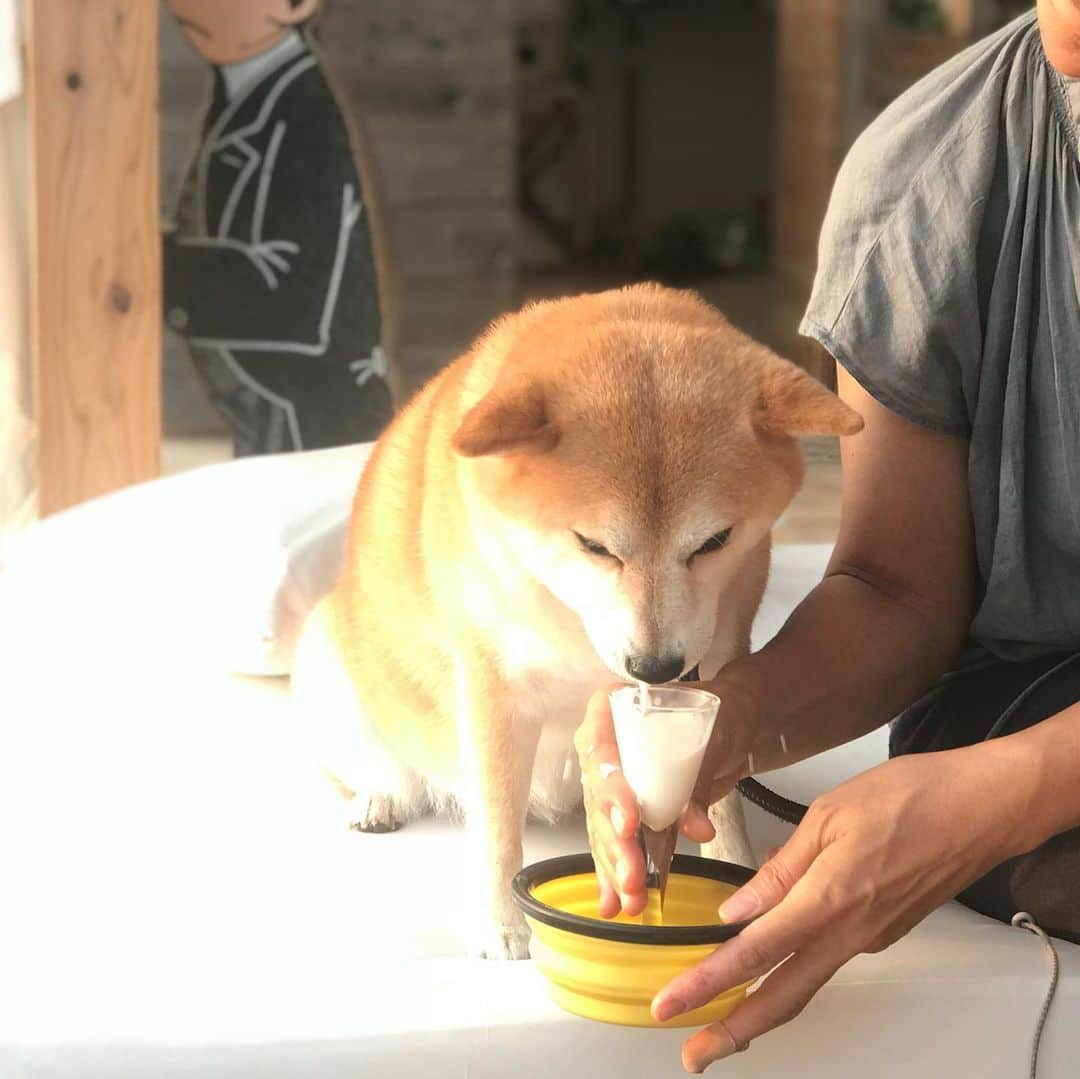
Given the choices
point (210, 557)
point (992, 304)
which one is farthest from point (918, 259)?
point (210, 557)

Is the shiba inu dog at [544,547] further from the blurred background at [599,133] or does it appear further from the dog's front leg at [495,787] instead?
the blurred background at [599,133]

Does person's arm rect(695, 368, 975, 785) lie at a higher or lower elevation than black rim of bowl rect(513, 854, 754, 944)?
higher

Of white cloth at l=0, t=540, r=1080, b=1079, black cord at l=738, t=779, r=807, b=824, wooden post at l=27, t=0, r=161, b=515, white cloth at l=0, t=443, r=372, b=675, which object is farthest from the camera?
wooden post at l=27, t=0, r=161, b=515

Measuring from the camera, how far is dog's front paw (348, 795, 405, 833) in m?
1.48

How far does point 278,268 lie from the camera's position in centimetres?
279

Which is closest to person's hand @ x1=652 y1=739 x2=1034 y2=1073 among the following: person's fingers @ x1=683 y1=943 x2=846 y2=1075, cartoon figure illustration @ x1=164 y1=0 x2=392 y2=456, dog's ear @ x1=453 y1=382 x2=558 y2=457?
person's fingers @ x1=683 y1=943 x2=846 y2=1075

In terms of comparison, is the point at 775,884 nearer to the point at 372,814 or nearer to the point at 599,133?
the point at 372,814

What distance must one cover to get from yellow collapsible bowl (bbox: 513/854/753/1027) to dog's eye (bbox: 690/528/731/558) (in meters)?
0.23

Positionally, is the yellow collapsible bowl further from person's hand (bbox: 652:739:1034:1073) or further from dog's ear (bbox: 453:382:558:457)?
dog's ear (bbox: 453:382:558:457)

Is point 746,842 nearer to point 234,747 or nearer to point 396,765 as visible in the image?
point 396,765

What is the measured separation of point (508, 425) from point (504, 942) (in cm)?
44

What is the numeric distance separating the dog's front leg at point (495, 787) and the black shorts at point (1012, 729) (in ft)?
1.14

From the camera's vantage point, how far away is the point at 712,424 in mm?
1156

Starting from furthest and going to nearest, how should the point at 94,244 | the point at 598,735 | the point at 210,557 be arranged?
the point at 94,244
the point at 210,557
the point at 598,735
